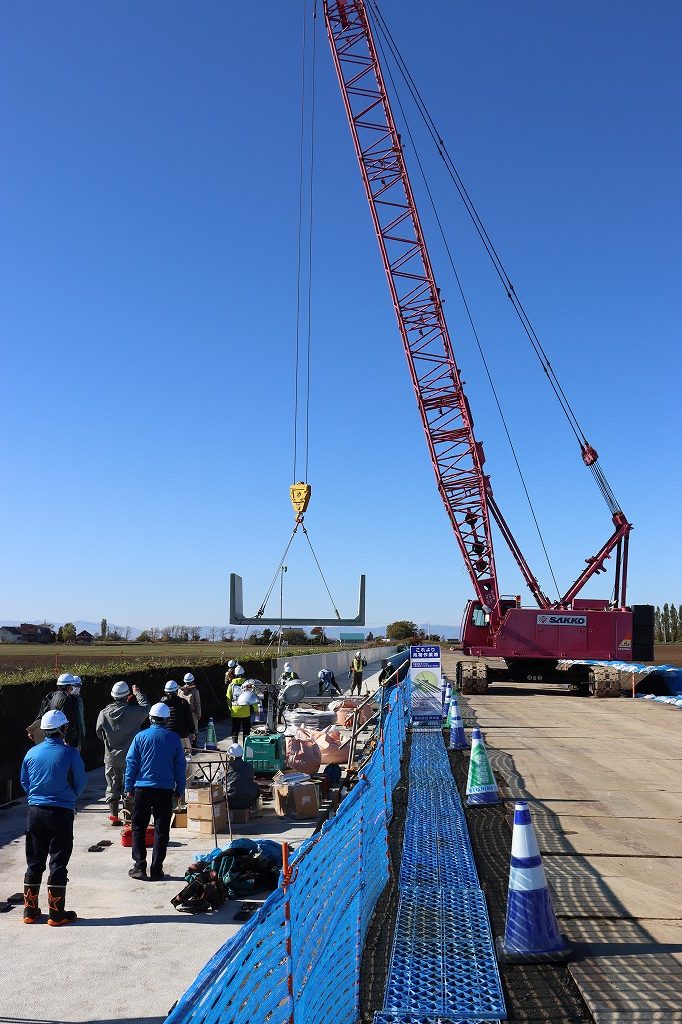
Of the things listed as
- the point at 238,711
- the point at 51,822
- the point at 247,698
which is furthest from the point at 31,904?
the point at 238,711

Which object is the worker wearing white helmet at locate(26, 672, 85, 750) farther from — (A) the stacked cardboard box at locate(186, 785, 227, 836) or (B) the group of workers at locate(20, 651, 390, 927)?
(A) the stacked cardboard box at locate(186, 785, 227, 836)

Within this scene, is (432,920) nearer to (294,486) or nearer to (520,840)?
(520,840)

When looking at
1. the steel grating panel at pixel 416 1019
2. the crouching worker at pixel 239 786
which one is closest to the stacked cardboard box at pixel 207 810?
the crouching worker at pixel 239 786

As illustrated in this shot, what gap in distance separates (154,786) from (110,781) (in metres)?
2.87

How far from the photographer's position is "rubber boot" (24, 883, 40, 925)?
6680 millimetres

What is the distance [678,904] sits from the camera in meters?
6.55

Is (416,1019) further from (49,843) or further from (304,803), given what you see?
(304,803)

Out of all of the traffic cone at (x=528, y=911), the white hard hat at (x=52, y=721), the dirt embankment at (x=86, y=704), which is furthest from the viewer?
the dirt embankment at (x=86, y=704)

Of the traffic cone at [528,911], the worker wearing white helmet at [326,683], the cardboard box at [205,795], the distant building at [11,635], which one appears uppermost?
the traffic cone at [528,911]

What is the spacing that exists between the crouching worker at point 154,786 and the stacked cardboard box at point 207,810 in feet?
5.00

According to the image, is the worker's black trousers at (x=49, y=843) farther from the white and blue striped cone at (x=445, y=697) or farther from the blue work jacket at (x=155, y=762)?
the white and blue striped cone at (x=445, y=697)

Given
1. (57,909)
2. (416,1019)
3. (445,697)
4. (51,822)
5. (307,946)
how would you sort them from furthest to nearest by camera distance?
(445,697) → (51,822) → (57,909) → (416,1019) → (307,946)

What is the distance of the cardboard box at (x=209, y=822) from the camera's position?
9.67m

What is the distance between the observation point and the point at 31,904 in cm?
668
